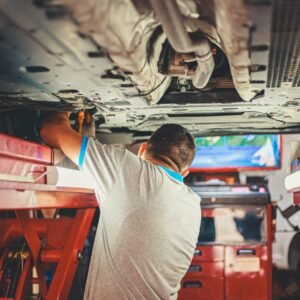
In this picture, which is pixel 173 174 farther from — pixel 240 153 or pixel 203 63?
pixel 240 153

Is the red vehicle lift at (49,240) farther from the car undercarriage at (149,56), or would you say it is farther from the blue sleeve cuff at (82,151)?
the car undercarriage at (149,56)

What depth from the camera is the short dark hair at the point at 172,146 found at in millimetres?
2293

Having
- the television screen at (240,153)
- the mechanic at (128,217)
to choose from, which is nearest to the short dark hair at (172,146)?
the mechanic at (128,217)

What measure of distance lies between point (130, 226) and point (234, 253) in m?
2.80

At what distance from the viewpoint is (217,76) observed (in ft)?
6.88

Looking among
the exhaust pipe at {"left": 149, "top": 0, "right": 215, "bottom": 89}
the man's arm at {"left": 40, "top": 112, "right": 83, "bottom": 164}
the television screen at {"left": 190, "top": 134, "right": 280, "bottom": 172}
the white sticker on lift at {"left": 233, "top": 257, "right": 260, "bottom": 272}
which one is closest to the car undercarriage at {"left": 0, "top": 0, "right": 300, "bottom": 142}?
the exhaust pipe at {"left": 149, "top": 0, "right": 215, "bottom": 89}

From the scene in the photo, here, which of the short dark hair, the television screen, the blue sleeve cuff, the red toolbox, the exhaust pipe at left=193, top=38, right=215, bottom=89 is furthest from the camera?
the television screen

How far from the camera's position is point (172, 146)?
229 centimetres

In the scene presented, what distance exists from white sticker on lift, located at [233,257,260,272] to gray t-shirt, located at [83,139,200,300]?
2.54 meters

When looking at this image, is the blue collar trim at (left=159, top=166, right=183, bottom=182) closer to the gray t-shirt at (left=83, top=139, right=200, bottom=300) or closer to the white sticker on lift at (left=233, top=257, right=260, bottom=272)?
the gray t-shirt at (left=83, top=139, right=200, bottom=300)

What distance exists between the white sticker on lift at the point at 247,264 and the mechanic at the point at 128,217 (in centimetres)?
249

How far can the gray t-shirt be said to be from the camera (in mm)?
1970

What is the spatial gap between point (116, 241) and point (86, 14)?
1.19 metres

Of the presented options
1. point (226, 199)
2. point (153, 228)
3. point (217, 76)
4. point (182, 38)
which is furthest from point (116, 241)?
point (226, 199)
